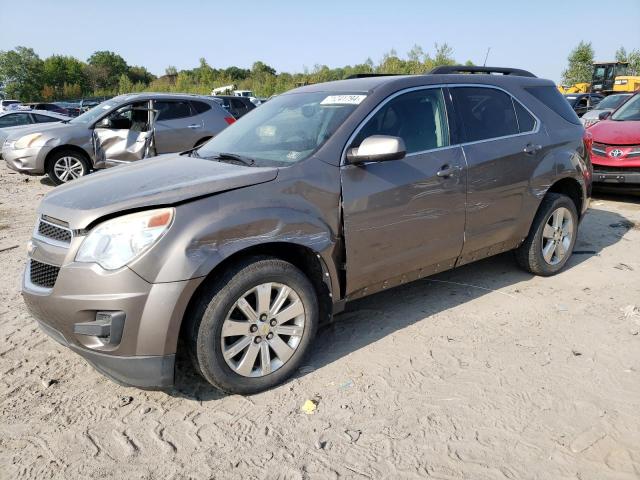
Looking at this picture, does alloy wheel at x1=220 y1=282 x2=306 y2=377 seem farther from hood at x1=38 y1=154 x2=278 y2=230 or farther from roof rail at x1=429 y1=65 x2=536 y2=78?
roof rail at x1=429 y1=65 x2=536 y2=78

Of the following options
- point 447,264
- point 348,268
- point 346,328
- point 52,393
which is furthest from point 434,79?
point 52,393

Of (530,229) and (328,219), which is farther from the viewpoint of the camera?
(530,229)

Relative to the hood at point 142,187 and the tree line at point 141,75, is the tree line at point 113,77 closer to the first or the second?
the tree line at point 141,75

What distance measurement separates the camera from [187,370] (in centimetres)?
330

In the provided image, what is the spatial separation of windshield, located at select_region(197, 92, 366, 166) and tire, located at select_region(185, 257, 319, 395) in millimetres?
769

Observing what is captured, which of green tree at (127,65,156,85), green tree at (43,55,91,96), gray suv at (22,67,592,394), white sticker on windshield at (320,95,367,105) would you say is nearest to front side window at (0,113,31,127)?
gray suv at (22,67,592,394)

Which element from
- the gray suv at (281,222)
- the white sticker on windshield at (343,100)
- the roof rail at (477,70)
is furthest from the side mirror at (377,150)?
the roof rail at (477,70)

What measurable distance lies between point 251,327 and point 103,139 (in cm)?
811

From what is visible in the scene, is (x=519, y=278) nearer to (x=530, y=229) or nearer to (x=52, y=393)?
(x=530, y=229)

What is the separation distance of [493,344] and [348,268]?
1.19 m

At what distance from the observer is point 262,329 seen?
294 centimetres

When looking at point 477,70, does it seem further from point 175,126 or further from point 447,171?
point 175,126

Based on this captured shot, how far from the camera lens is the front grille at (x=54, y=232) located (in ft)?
9.04

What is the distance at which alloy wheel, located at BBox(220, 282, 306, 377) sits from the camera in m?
2.85
